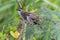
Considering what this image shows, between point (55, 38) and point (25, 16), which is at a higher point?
point (25, 16)

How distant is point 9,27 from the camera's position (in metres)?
0.95

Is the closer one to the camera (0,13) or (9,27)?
(9,27)

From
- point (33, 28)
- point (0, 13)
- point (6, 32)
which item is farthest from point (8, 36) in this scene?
point (0, 13)

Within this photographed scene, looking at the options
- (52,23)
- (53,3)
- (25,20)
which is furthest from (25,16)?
(53,3)

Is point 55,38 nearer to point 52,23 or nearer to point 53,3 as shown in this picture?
point 52,23

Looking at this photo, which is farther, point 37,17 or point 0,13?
point 0,13

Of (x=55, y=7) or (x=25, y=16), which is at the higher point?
(x=25, y=16)

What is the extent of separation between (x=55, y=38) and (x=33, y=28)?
0.36 ft

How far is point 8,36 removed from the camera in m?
0.96

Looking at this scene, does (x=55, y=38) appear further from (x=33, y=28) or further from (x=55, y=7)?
(x=55, y=7)

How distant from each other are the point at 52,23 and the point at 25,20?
130 mm

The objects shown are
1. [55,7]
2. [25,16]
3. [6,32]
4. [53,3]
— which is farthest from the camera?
[53,3]

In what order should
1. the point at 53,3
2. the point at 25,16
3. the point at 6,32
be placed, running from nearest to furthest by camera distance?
1. the point at 25,16
2. the point at 6,32
3. the point at 53,3

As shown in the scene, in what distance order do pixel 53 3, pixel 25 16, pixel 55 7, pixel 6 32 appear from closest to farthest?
pixel 25 16
pixel 6 32
pixel 55 7
pixel 53 3
